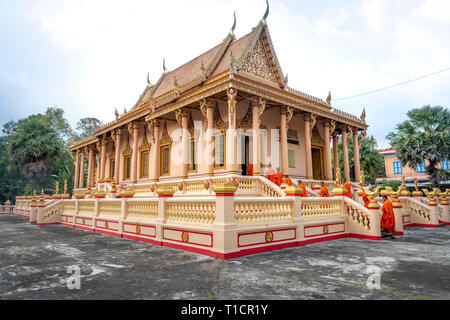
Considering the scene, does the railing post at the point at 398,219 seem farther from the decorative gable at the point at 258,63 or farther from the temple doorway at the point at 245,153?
the decorative gable at the point at 258,63

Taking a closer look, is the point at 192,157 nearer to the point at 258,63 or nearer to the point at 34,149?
the point at 258,63

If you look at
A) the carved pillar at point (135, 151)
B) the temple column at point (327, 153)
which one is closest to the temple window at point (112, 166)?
the carved pillar at point (135, 151)

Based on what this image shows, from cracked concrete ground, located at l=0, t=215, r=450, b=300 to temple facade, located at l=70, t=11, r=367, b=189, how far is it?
229 inches

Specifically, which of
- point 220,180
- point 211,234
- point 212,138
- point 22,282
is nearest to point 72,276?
point 22,282

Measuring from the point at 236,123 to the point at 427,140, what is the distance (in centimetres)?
1514

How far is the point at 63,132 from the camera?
44.1 metres

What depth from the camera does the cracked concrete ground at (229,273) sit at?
346 cm

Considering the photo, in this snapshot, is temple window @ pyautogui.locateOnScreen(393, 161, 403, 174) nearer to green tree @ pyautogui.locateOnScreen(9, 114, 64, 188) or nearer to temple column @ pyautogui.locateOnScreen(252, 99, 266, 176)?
temple column @ pyautogui.locateOnScreen(252, 99, 266, 176)

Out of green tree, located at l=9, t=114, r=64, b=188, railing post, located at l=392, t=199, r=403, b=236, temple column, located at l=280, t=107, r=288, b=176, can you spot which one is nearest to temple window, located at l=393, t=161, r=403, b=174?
temple column, located at l=280, t=107, r=288, b=176

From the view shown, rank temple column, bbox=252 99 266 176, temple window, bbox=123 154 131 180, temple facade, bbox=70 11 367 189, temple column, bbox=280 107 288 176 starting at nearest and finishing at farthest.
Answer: temple column, bbox=252 99 266 176, temple facade, bbox=70 11 367 189, temple column, bbox=280 107 288 176, temple window, bbox=123 154 131 180

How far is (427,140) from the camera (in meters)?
20.0

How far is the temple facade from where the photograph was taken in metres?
12.4

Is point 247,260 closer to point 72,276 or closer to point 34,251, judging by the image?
point 72,276

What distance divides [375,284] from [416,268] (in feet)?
5.01
